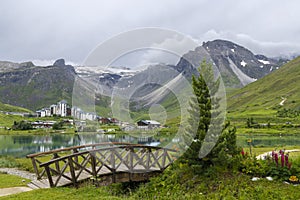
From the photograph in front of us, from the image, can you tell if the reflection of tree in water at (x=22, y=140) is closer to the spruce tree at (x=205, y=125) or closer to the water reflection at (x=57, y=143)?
the water reflection at (x=57, y=143)

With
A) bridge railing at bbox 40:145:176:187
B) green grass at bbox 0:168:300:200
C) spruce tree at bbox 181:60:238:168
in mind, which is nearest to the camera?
green grass at bbox 0:168:300:200

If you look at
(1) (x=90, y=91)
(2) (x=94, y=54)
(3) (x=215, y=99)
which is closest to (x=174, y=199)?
(3) (x=215, y=99)

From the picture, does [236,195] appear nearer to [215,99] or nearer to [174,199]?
[174,199]

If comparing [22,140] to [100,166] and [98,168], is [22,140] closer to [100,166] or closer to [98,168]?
[98,168]

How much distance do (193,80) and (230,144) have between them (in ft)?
13.5

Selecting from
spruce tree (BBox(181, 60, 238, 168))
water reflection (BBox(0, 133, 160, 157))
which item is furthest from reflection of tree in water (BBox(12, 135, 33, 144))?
Result: spruce tree (BBox(181, 60, 238, 168))

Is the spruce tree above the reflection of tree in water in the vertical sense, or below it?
above

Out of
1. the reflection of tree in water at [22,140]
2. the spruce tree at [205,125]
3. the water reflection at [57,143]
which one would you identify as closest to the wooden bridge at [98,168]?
A: the water reflection at [57,143]

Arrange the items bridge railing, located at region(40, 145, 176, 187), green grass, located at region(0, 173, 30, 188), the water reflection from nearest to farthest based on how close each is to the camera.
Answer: bridge railing, located at region(40, 145, 176, 187) < the water reflection < green grass, located at region(0, 173, 30, 188)

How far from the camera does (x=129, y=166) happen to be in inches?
680

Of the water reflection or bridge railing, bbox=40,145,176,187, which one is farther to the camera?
the water reflection

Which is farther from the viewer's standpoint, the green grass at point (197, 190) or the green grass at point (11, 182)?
the green grass at point (11, 182)

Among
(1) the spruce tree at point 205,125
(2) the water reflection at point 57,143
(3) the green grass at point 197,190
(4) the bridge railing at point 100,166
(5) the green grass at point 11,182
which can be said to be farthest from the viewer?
(5) the green grass at point 11,182

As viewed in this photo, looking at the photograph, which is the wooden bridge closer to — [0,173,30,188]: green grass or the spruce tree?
[0,173,30,188]: green grass
